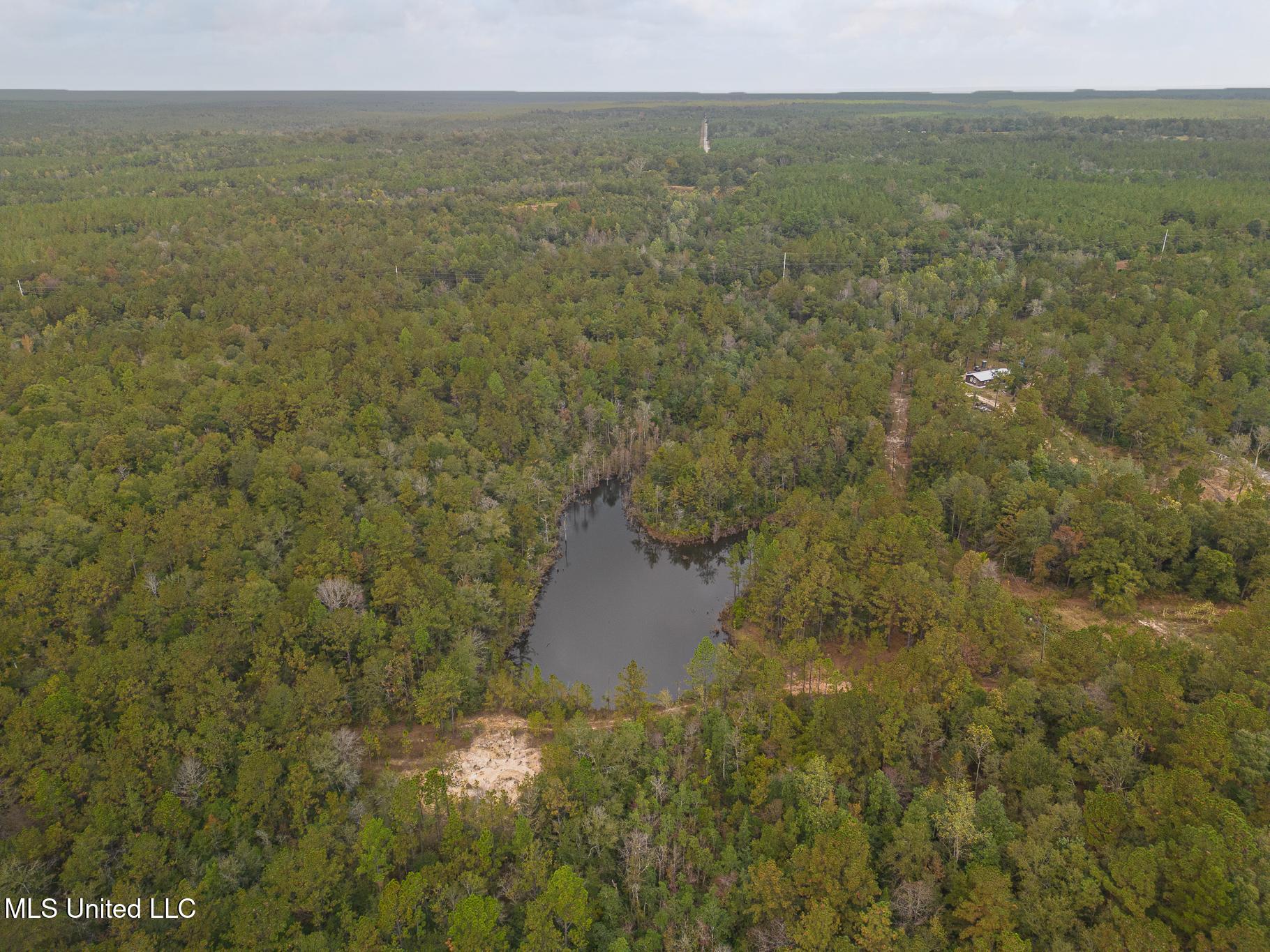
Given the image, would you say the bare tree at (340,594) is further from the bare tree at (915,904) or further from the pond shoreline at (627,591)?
the bare tree at (915,904)

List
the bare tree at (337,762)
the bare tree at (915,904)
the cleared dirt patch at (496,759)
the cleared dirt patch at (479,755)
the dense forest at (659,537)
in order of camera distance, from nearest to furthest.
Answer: the bare tree at (915,904) → the dense forest at (659,537) → the bare tree at (337,762) → the cleared dirt patch at (496,759) → the cleared dirt patch at (479,755)

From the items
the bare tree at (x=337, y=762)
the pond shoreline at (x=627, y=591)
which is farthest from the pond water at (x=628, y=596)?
the bare tree at (x=337, y=762)

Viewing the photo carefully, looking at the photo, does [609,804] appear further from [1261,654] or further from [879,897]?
[1261,654]

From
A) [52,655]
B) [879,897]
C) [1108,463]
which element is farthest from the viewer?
[1108,463]

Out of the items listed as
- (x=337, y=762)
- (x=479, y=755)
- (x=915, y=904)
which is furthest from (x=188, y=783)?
(x=915, y=904)

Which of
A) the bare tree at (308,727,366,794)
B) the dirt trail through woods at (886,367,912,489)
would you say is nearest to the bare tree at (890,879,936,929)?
the bare tree at (308,727,366,794)

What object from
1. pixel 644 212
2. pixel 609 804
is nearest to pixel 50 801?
pixel 609 804
